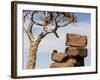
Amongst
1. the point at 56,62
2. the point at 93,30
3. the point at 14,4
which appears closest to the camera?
the point at 14,4

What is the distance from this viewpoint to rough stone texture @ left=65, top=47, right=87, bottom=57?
2182 millimetres

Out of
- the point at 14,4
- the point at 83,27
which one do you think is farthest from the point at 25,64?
the point at 83,27

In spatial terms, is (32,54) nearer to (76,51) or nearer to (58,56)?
(58,56)

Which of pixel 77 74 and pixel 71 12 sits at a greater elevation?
Answer: pixel 71 12

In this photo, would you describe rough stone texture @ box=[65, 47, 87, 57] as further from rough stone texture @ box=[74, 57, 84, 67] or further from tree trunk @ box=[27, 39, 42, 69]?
tree trunk @ box=[27, 39, 42, 69]

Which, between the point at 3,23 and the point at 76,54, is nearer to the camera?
the point at 3,23

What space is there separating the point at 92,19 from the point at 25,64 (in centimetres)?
71

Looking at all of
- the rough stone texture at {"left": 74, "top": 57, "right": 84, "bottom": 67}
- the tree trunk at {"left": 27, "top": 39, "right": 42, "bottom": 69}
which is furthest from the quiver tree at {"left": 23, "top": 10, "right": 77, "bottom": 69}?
the rough stone texture at {"left": 74, "top": 57, "right": 84, "bottom": 67}

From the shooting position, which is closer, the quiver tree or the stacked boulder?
the quiver tree

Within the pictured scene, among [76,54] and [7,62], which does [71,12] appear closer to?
[76,54]

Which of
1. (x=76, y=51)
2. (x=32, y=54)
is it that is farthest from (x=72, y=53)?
(x=32, y=54)

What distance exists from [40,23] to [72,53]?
0.38 metres

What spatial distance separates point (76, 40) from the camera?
2213mm

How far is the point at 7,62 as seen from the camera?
198cm
